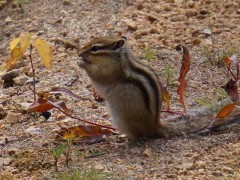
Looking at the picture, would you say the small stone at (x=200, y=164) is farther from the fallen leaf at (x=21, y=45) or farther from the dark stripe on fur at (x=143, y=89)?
the fallen leaf at (x=21, y=45)

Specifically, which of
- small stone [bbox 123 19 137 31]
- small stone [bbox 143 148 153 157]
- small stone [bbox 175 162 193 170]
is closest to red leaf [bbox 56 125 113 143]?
small stone [bbox 143 148 153 157]

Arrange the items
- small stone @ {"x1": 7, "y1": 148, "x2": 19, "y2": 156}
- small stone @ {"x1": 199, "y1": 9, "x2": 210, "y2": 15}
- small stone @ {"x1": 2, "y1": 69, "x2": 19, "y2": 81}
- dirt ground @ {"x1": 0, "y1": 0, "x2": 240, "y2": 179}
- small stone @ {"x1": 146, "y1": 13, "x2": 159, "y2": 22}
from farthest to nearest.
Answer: small stone @ {"x1": 199, "y1": 9, "x2": 210, "y2": 15}
small stone @ {"x1": 146, "y1": 13, "x2": 159, "y2": 22}
small stone @ {"x1": 2, "y1": 69, "x2": 19, "y2": 81}
small stone @ {"x1": 7, "y1": 148, "x2": 19, "y2": 156}
dirt ground @ {"x1": 0, "y1": 0, "x2": 240, "y2": 179}

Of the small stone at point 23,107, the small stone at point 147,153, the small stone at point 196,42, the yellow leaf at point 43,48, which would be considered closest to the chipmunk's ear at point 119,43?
the yellow leaf at point 43,48

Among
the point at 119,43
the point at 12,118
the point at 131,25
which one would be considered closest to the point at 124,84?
the point at 119,43

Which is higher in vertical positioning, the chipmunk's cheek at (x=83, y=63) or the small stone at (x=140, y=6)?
the chipmunk's cheek at (x=83, y=63)

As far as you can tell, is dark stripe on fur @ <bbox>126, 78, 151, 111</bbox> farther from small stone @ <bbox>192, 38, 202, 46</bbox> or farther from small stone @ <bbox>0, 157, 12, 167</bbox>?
small stone @ <bbox>192, 38, 202, 46</bbox>

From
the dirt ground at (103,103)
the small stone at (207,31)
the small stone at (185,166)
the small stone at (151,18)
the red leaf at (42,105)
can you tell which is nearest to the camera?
the small stone at (185,166)

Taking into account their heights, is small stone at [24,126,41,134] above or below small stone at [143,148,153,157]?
below

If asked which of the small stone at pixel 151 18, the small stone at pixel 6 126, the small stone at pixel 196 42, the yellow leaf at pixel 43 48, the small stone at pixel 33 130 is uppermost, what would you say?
the yellow leaf at pixel 43 48
